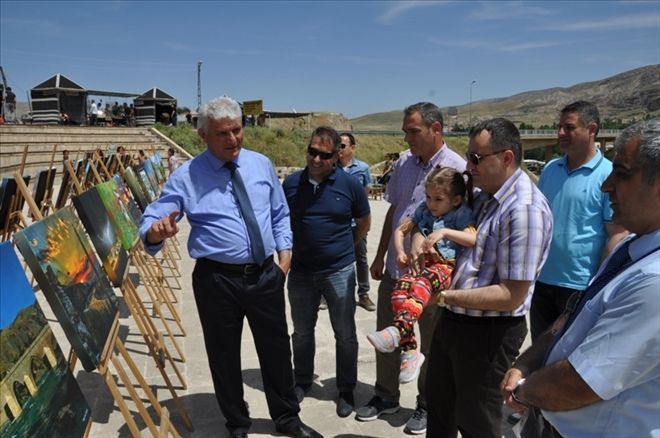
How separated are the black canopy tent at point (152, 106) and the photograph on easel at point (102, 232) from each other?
87.5 ft

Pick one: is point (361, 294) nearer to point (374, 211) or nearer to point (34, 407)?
point (34, 407)

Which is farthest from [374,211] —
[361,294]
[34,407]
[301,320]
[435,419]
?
[34,407]

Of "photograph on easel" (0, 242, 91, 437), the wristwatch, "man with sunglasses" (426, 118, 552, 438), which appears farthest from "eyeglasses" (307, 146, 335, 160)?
the wristwatch

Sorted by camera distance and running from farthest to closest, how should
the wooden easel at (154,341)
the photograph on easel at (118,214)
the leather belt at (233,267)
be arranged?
1. the photograph on easel at (118,214)
2. the wooden easel at (154,341)
3. the leather belt at (233,267)

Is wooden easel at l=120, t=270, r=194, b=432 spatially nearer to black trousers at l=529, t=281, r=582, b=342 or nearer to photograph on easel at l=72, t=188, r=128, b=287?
photograph on easel at l=72, t=188, r=128, b=287

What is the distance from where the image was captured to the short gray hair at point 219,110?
276cm

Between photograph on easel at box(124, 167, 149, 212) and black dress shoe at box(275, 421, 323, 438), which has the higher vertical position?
photograph on easel at box(124, 167, 149, 212)

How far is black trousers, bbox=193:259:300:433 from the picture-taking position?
9.50 feet

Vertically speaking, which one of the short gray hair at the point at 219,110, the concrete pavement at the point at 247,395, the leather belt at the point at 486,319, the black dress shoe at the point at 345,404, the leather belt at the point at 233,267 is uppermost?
the short gray hair at the point at 219,110

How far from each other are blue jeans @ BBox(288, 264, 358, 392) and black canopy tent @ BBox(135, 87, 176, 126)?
27.2 m

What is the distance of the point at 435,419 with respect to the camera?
2496mm

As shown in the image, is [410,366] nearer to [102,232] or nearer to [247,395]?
[247,395]

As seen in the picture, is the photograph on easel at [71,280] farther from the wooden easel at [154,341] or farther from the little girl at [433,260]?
the little girl at [433,260]

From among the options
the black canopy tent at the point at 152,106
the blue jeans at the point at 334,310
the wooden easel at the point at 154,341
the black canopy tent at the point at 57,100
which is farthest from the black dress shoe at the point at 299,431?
the black canopy tent at the point at 152,106
